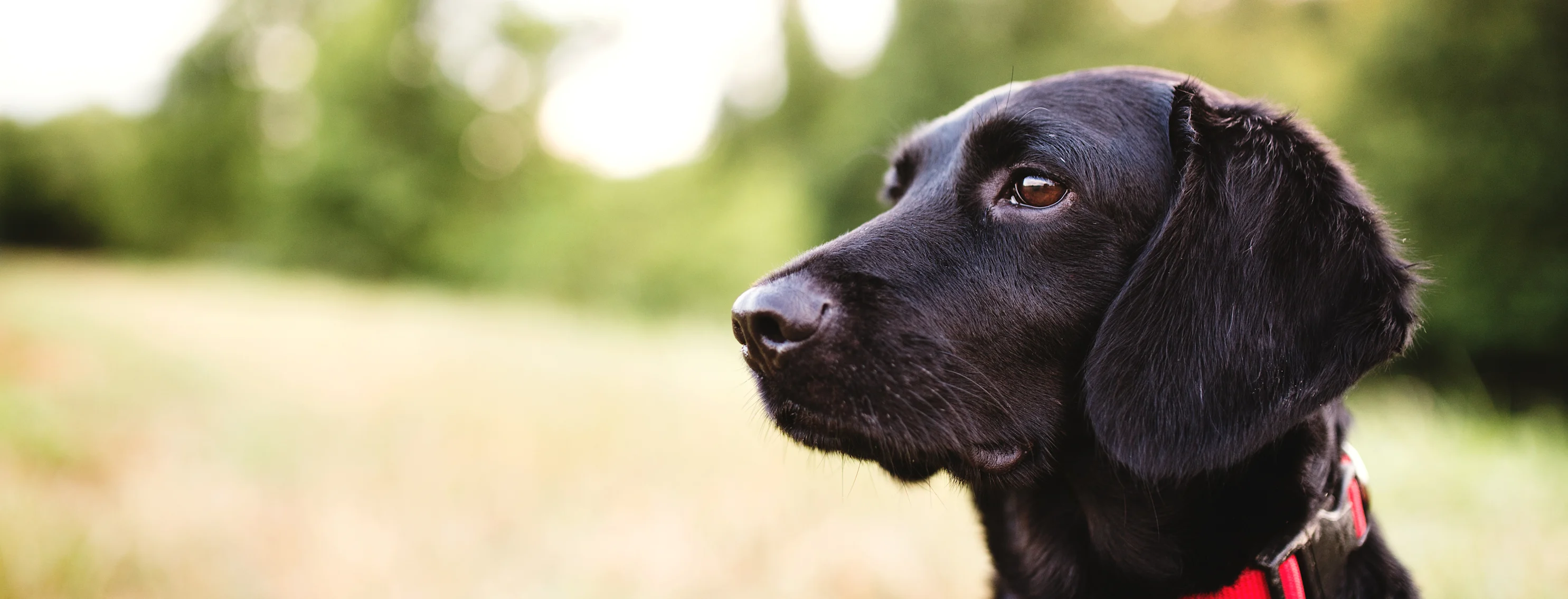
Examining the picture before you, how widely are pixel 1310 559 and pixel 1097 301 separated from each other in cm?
71

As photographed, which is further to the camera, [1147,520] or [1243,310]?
[1147,520]

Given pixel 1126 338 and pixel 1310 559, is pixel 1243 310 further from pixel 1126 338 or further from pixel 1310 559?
pixel 1310 559

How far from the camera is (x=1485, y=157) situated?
781cm

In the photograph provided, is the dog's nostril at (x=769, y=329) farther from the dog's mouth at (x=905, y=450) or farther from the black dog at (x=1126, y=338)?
the dog's mouth at (x=905, y=450)

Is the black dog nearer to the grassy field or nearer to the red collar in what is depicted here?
the red collar

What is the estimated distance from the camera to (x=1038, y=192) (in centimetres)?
199

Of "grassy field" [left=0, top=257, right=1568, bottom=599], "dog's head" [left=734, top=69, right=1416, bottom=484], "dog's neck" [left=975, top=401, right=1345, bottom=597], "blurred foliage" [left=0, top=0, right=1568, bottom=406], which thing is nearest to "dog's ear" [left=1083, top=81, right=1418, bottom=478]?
"dog's head" [left=734, top=69, right=1416, bottom=484]

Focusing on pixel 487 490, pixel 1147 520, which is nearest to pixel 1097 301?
pixel 1147 520

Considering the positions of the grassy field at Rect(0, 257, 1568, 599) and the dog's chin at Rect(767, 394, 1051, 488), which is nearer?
the dog's chin at Rect(767, 394, 1051, 488)

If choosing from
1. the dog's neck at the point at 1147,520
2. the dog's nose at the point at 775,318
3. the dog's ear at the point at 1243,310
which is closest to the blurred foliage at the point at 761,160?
the dog's ear at the point at 1243,310

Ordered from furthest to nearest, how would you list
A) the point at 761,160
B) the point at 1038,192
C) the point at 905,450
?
the point at 761,160 → the point at 1038,192 → the point at 905,450

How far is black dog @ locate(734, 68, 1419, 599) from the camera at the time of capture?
170 cm

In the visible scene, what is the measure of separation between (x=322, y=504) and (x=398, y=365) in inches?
178

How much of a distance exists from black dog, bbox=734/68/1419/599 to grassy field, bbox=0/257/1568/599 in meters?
0.52
